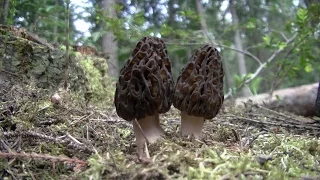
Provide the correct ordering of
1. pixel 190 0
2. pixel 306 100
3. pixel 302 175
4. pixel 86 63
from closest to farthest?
pixel 302 175
pixel 86 63
pixel 306 100
pixel 190 0

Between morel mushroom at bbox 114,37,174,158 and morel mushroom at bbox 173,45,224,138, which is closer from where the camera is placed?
morel mushroom at bbox 114,37,174,158

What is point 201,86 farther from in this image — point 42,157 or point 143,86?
point 42,157

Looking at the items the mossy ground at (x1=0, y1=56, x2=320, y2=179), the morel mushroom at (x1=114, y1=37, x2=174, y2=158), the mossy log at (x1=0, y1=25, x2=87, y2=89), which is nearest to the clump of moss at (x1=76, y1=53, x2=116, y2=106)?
the mossy log at (x1=0, y1=25, x2=87, y2=89)

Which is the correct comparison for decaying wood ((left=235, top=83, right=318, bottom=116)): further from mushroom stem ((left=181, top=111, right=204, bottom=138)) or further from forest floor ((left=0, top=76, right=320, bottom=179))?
mushroom stem ((left=181, top=111, right=204, bottom=138))

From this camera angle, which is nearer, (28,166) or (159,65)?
(28,166)

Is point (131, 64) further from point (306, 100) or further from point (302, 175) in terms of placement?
point (306, 100)

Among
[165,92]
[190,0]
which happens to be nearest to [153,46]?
[165,92]
